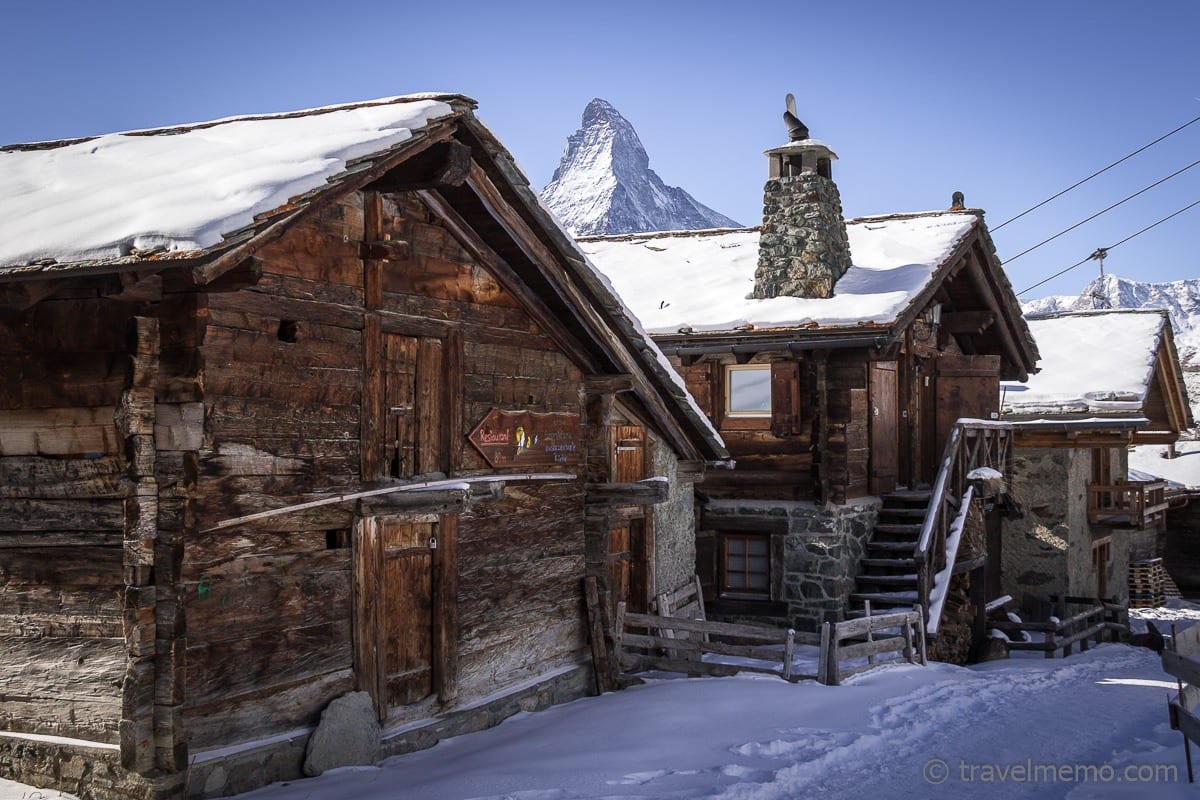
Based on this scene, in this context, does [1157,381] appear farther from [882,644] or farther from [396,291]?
[396,291]

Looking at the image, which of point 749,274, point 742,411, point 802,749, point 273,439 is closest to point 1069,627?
point 742,411

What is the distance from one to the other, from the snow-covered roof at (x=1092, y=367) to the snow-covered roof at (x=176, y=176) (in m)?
16.6

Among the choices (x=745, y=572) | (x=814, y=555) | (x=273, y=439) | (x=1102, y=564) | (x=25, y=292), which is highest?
(x=25, y=292)

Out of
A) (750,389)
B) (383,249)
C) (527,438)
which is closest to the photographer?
(383,249)

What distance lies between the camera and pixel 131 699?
23.4ft

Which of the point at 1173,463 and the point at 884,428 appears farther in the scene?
the point at 1173,463

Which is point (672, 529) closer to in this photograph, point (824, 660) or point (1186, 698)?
point (824, 660)

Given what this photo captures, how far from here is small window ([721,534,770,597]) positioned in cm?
1716

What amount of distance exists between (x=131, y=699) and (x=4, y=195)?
14.0 feet

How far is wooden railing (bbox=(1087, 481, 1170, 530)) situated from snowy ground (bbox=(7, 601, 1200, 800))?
10605 mm

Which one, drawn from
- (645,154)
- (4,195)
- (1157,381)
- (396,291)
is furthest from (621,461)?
(645,154)

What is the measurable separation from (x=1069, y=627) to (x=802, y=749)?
10.8 metres

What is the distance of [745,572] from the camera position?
17312 millimetres

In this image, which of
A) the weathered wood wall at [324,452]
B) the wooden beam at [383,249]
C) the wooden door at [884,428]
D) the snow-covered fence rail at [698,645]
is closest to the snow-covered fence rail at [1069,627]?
the wooden door at [884,428]
